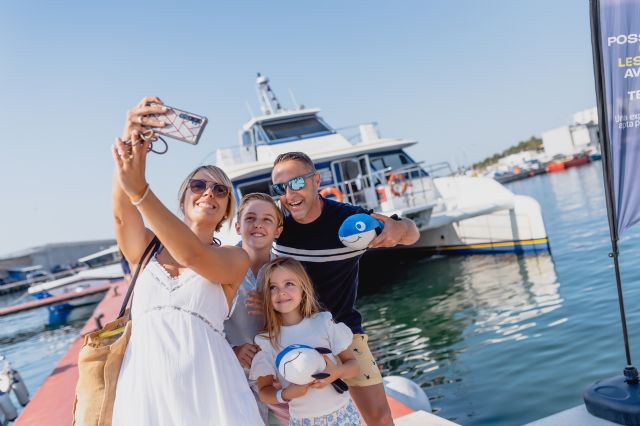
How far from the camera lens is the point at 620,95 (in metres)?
3.34

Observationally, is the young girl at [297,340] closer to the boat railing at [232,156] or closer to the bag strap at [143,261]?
the bag strap at [143,261]

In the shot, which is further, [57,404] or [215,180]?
[57,404]

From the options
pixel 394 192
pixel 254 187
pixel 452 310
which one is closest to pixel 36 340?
pixel 254 187

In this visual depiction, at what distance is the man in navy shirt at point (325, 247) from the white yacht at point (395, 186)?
1015 cm

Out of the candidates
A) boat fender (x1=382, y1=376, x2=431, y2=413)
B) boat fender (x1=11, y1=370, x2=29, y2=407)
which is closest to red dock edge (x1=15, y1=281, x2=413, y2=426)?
boat fender (x1=382, y1=376, x2=431, y2=413)

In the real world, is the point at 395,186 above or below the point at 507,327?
above

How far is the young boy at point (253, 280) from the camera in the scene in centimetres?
249

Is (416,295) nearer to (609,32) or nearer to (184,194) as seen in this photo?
(609,32)

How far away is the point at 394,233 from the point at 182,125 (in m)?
1.28

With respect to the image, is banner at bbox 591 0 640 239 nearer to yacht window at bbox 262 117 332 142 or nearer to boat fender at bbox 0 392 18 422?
boat fender at bbox 0 392 18 422

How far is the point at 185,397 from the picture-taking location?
1.80 m

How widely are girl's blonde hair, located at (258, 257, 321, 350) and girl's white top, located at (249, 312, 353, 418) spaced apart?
31 millimetres

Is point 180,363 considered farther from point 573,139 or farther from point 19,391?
point 573,139

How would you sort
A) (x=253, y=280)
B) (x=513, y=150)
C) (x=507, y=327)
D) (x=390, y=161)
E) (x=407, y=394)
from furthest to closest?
(x=513, y=150)
(x=390, y=161)
(x=507, y=327)
(x=407, y=394)
(x=253, y=280)
